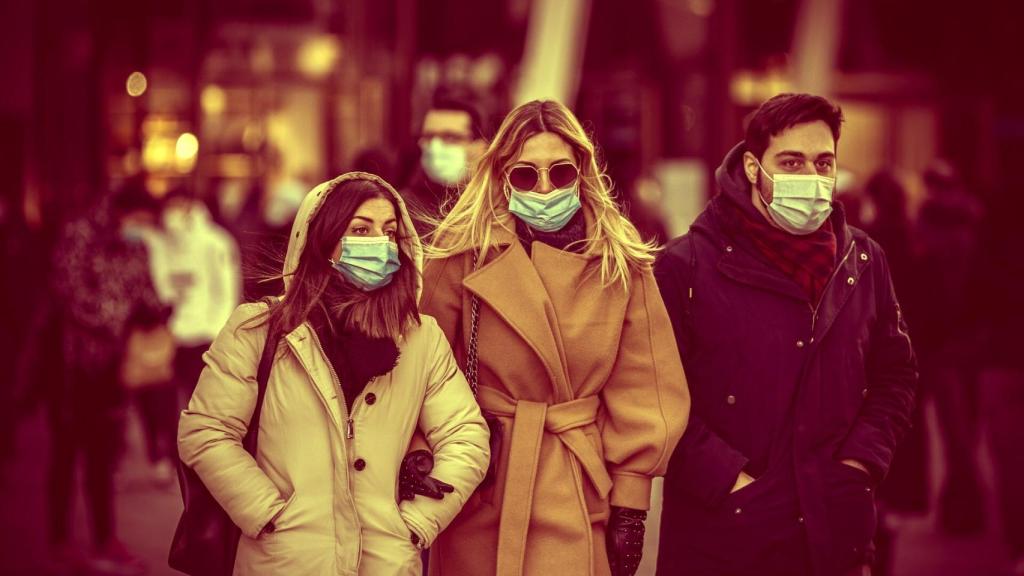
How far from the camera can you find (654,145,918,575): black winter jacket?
446 centimetres

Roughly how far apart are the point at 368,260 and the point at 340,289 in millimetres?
142

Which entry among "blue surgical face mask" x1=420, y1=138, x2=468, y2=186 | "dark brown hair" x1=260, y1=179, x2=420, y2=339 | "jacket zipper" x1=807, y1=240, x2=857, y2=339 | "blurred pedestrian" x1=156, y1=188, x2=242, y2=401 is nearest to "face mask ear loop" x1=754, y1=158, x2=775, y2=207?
"jacket zipper" x1=807, y1=240, x2=857, y2=339

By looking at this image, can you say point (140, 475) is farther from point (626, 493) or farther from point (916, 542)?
point (626, 493)

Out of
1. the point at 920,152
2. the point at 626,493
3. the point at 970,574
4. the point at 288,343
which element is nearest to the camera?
the point at 288,343

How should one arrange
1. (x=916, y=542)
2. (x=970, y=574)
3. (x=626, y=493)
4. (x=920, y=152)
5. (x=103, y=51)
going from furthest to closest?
(x=920, y=152) → (x=103, y=51) → (x=916, y=542) → (x=970, y=574) → (x=626, y=493)

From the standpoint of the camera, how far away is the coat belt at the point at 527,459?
429 centimetres

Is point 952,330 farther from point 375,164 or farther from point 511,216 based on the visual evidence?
point 511,216

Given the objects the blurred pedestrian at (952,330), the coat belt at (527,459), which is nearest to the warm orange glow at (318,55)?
the blurred pedestrian at (952,330)

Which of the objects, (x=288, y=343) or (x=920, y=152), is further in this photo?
(x=920, y=152)

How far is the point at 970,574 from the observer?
7.74 metres

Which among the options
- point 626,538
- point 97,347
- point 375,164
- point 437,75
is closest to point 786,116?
point 626,538

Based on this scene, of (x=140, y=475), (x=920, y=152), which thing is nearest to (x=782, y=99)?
(x=140, y=475)

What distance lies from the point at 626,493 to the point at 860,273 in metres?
1.06

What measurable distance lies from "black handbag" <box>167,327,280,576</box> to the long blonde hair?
750 mm
